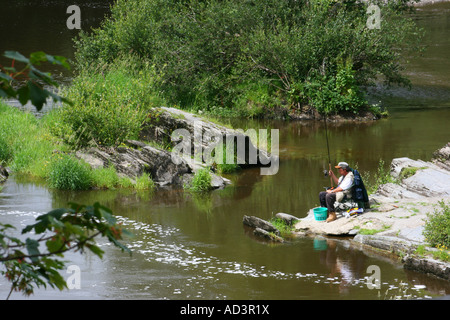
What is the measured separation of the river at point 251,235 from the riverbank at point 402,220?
293mm

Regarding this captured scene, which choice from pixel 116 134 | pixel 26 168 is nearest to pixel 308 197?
pixel 116 134

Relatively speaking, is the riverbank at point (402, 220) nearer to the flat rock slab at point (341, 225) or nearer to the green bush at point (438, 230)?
the flat rock slab at point (341, 225)

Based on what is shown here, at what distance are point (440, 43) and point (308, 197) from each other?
26.4m

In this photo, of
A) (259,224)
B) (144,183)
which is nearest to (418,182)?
(259,224)

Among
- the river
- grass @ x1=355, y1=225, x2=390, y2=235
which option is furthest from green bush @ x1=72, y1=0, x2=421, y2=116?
grass @ x1=355, y1=225, x2=390, y2=235

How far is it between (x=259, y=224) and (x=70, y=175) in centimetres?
596

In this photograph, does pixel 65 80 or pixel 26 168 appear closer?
pixel 26 168

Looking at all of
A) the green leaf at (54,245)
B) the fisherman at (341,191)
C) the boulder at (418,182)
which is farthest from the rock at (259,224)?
the green leaf at (54,245)

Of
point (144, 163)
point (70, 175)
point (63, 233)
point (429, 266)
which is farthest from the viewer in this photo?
point (144, 163)

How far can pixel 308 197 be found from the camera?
18031mm

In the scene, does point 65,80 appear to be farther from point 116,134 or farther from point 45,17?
point 45,17

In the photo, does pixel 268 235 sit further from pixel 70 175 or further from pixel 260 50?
pixel 260 50

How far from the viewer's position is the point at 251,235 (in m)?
15.1

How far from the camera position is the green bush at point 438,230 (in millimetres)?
13008
